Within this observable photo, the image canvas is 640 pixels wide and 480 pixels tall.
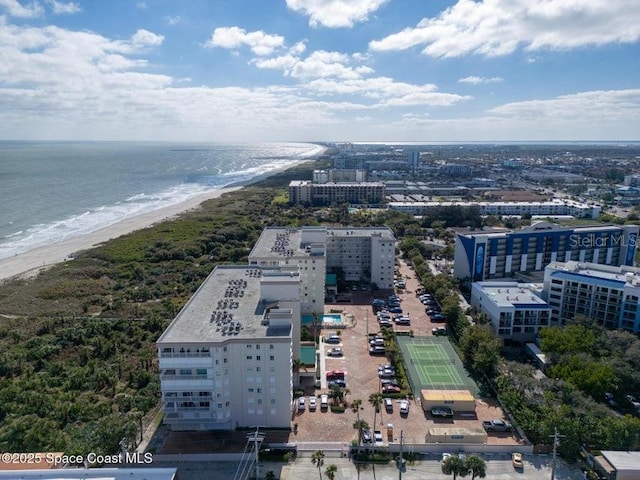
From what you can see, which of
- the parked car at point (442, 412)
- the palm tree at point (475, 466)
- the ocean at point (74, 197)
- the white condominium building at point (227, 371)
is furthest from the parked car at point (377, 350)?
the ocean at point (74, 197)

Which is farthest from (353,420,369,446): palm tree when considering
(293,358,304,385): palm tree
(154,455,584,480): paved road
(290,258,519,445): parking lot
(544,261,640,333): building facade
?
(544,261,640,333): building facade

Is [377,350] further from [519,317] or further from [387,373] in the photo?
[519,317]

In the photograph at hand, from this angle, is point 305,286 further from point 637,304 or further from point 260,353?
point 637,304

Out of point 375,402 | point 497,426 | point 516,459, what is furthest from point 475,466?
point 375,402

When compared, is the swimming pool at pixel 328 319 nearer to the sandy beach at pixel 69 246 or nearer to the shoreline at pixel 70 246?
the shoreline at pixel 70 246

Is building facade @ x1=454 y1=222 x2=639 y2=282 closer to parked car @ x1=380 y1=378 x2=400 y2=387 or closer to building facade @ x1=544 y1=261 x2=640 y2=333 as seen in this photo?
building facade @ x1=544 y1=261 x2=640 y2=333

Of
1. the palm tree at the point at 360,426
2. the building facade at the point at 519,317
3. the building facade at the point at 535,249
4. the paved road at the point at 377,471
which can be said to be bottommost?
the paved road at the point at 377,471

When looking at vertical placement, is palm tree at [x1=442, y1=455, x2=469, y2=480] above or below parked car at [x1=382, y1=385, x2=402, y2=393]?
above
